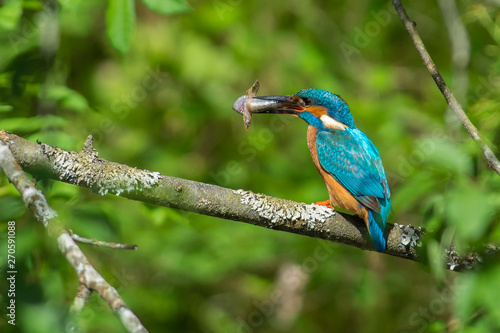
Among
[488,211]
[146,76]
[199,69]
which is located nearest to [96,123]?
[146,76]

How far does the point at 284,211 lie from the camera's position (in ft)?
7.52

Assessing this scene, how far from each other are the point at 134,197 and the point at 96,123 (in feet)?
8.25

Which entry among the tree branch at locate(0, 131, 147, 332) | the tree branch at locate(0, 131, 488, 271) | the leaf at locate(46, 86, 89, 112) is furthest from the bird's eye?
the tree branch at locate(0, 131, 147, 332)

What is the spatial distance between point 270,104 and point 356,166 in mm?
657

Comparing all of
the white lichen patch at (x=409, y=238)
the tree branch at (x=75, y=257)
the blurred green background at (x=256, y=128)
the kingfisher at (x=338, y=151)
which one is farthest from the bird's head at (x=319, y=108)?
the tree branch at (x=75, y=257)

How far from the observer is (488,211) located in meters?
2.03

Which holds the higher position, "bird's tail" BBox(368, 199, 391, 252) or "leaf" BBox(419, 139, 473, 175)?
"leaf" BBox(419, 139, 473, 175)

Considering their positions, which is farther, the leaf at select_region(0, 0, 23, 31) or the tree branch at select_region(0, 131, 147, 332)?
the leaf at select_region(0, 0, 23, 31)

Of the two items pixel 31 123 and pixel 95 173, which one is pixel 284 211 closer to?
pixel 95 173

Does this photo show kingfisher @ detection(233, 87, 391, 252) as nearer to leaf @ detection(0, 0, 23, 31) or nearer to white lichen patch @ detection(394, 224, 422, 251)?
white lichen patch @ detection(394, 224, 422, 251)

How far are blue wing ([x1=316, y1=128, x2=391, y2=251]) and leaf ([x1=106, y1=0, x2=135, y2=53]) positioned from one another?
1396mm

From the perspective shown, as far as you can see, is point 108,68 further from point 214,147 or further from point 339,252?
point 339,252

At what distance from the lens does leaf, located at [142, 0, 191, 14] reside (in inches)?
90.3

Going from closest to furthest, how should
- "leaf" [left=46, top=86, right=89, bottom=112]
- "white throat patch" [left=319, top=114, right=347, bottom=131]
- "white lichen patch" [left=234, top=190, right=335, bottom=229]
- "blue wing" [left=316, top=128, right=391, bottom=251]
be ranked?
"white lichen patch" [left=234, top=190, right=335, bottom=229] < "leaf" [left=46, top=86, right=89, bottom=112] < "blue wing" [left=316, top=128, right=391, bottom=251] < "white throat patch" [left=319, top=114, right=347, bottom=131]
